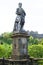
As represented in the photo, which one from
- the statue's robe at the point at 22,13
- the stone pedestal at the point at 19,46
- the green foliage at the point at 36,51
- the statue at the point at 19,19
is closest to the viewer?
the stone pedestal at the point at 19,46

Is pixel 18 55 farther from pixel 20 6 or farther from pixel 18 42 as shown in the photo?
pixel 20 6

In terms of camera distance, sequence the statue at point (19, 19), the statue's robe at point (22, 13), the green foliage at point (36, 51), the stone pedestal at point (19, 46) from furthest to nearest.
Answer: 1. the green foliage at point (36, 51)
2. the statue's robe at point (22, 13)
3. the statue at point (19, 19)
4. the stone pedestal at point (19, 46)

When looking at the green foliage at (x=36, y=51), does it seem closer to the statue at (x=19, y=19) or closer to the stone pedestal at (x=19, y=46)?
the statue at (x=19, y=19)

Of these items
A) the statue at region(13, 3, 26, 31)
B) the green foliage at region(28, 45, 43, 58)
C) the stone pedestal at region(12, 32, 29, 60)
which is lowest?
the stone pedestal at region(12, 32, 29, 60)

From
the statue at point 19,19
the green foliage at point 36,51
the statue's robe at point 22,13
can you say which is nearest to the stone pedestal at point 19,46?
the statue at point 19,19

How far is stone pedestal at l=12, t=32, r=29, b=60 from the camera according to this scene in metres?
23.2

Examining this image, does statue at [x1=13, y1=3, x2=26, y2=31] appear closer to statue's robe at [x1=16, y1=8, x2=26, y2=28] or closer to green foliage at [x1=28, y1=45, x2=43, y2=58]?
statue's robe at [x1=16, y1=8, x2=26, y2=28]

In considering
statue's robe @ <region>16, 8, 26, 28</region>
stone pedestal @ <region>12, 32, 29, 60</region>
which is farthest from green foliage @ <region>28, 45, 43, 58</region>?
stone pedestal @ <region>12, 32, 29, 60</region>

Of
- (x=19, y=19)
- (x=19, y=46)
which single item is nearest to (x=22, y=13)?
(x=19, y=19)

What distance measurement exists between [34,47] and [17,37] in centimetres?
2729

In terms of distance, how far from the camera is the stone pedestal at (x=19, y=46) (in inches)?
914

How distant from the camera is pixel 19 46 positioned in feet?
76.9

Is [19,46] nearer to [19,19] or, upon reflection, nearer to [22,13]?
[19,19]

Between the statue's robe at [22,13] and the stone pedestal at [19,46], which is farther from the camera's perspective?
the statue's robe at [22,13]
